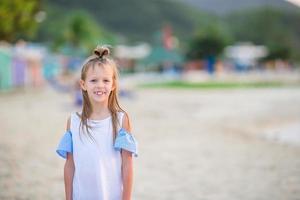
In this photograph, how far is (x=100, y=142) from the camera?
335 cm

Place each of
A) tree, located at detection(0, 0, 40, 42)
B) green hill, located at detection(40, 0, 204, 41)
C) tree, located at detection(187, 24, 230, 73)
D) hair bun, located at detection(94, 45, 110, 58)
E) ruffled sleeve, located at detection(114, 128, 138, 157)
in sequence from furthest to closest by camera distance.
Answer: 1. green hill, located at detection(40, 0, 204, 41)
2. tree, located at detection(187, 24, 230, 73)
3. tree, located at detection(0, 0, 40, 42)
4. hair bun, located at detection(94, 45, 110, 58)
5. ruffled sleeve, located at detection(114, 128, 138, 157)

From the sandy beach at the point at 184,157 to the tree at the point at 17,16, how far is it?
11.8m

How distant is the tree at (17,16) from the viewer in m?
27.3

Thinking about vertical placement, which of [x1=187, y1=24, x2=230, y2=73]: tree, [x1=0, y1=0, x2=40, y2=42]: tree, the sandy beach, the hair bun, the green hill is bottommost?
the sandy beach

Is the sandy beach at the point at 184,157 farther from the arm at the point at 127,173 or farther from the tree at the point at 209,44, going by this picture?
the tree at the point at 209,44

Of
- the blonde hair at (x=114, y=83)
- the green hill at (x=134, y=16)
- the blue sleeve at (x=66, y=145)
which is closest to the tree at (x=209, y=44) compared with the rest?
the blonde hair at (x=114, y=83)

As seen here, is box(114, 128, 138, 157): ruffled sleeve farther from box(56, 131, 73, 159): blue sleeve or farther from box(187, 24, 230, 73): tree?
box(187, 24, 230, 73): tree

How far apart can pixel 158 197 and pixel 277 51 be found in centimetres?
7743

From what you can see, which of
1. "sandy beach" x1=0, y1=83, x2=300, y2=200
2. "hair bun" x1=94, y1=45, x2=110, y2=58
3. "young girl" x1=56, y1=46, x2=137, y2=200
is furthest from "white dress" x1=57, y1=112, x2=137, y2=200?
"sandy beach" x1=0, y1=83, x2=300, y2=200

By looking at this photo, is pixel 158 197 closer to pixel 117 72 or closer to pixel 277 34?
pixel 117 72

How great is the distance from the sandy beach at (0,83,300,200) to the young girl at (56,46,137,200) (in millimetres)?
2371

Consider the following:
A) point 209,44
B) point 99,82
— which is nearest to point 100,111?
point 99,82

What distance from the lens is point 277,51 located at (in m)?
80.6

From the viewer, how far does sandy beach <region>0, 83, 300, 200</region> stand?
239 inches
